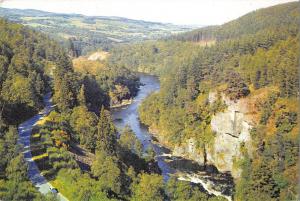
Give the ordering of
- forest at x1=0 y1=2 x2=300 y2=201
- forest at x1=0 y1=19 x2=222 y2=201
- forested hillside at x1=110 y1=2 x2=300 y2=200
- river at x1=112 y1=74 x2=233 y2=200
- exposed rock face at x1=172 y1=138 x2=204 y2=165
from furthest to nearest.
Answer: exposed rock face at x1=172 y1=138 x2=204 y2=165 → river at x1=112 y1=74 x2=233 y2=200 → forested hillside at x1=110 y1=2 x2=300 y2=200 → forest at x1=0 y1=2 x2=300 y2=201 → forest at x1=0 y1=19 x2=222 y2=201

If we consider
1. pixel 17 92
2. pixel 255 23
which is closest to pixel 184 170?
pixel 17 92

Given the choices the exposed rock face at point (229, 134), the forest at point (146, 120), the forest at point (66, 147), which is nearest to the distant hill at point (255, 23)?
the forest at point (146, 120)

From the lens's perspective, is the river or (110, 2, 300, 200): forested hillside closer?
(110, 2, 300, 200): forested hillside

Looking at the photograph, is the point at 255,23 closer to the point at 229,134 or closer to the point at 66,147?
the point at 229,134

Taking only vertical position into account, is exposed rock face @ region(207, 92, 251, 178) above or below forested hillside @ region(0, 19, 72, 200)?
below

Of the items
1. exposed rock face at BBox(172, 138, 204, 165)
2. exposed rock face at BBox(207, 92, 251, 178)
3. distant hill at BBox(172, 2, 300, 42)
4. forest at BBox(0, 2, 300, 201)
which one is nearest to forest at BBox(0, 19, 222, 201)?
forest at BBox(0, 2, 300, 201)

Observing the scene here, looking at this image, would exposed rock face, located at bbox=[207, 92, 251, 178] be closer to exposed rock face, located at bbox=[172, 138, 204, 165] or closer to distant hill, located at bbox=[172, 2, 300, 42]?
exposed rock face, located at bbox=[172, 138, 204, 165]

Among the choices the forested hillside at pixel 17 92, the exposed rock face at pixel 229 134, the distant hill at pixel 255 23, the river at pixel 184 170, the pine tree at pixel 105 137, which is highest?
the distant hill at pixel 255 23

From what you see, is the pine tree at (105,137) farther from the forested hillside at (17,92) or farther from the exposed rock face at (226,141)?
the exposed rock face at (226,141)
